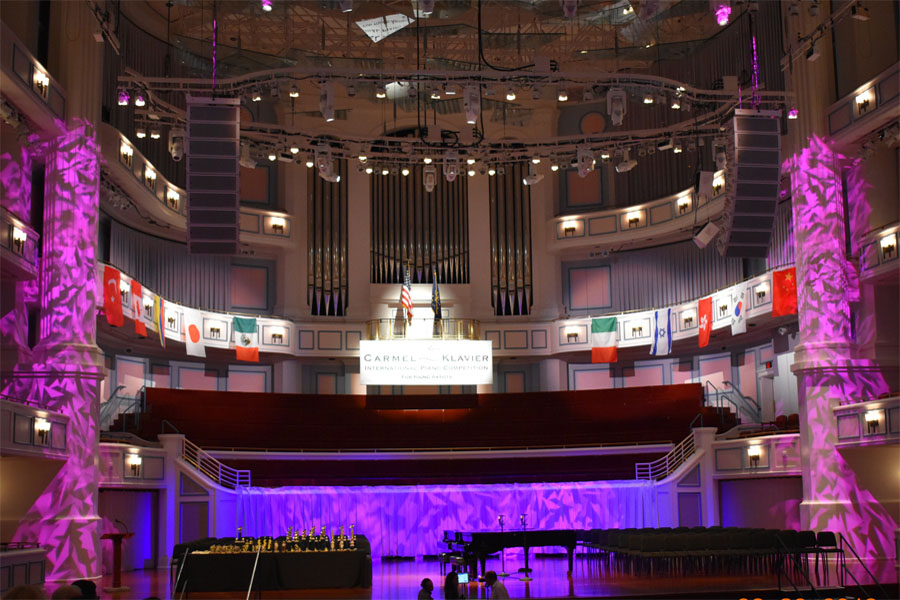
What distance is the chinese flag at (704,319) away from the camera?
22.4 m

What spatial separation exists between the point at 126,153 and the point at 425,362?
8.76 metres

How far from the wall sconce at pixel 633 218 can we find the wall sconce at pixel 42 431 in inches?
604

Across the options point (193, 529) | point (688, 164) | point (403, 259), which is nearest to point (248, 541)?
point (193, 529)

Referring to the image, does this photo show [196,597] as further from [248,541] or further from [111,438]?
[111,438]

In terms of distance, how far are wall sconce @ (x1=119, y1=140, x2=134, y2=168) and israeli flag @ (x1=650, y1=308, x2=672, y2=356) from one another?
1280cm

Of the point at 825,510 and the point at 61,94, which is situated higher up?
the point at 61,94

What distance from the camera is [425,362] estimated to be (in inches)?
955

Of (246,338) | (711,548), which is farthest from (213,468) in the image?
(711,548)

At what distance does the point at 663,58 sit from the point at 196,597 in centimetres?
1749

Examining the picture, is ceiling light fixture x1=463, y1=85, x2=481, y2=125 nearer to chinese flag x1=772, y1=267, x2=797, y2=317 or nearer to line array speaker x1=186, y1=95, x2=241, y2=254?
line array speaker x1=186, y1=95, x2=241, y2=254

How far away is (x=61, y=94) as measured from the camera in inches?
628

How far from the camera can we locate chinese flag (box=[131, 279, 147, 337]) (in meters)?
19.9

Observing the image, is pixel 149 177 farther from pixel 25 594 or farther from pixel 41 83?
pixel 25 594

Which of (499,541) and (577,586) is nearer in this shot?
(577,586)
